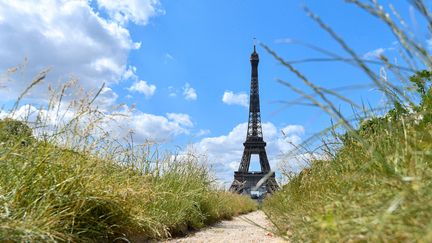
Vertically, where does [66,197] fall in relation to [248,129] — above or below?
below

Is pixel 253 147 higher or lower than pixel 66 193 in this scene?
higher

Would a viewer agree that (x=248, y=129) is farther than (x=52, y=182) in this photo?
Yes

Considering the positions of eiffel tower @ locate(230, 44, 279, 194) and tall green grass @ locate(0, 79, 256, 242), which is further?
eiffel tower @ locate(230, 44, 279, 194)

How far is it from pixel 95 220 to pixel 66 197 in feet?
1.85

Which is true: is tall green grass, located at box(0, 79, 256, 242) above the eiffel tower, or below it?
below

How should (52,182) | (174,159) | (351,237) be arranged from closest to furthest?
(351,237) → (52,182) → (174,159)

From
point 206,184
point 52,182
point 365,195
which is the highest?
point 206,184

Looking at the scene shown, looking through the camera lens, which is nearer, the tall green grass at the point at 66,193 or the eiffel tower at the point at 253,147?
the tall green grass at the point at 66,193

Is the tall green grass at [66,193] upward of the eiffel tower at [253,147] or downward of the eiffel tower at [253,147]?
downward

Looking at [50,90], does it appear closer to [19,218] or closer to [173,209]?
[19,218]

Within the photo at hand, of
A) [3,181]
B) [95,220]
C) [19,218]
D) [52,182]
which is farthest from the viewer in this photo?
[95,220]

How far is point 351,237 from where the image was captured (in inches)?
68.9

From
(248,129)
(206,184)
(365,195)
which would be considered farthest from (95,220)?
(248,129)

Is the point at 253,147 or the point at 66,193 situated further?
the point at 253,147
